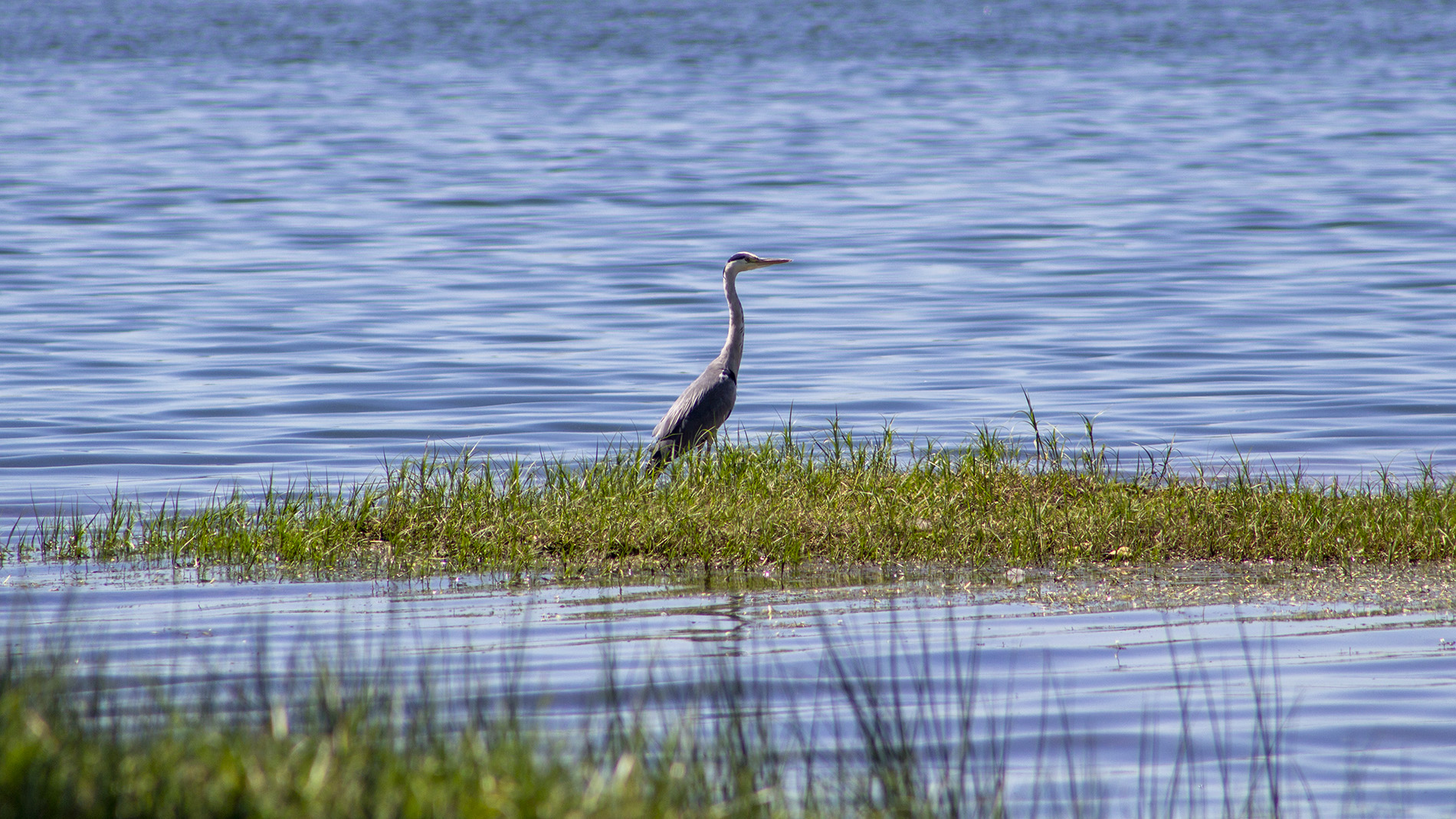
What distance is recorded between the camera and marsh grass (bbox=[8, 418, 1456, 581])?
8.69 meters

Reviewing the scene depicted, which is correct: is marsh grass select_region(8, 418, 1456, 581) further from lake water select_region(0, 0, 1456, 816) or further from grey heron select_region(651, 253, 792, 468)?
grey heron select_region(651, 253, 792, 468)

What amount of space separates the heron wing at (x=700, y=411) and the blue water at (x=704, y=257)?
1425 mm

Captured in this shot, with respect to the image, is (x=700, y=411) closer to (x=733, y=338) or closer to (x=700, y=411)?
(x=700, y=411)

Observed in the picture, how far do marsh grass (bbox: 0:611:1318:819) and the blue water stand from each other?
6226 millimetres

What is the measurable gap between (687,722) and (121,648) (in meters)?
3.22

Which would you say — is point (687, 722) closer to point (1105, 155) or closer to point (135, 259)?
point (135, 259)

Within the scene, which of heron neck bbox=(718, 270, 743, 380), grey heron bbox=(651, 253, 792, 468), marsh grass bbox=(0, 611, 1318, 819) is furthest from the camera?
heron neck bbox=(718, 270, 743, 380)

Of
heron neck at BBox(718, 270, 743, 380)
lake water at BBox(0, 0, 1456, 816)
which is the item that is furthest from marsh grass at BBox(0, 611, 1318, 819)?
heron neck at BBox(718, 270, 743, 380)

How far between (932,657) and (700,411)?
4872 millimetres

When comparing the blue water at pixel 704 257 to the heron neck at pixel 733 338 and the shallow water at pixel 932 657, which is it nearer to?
the heron neck at pixel 733 338

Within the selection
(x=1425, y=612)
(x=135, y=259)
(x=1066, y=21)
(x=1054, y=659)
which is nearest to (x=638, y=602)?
(x=1054, y=659)

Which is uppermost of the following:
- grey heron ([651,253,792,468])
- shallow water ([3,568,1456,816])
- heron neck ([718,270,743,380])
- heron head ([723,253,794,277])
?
heron head ([723,253,794,277])

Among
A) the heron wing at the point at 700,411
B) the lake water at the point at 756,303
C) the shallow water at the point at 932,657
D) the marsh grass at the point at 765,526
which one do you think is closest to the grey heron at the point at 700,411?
the heron wing at the point at 700,411

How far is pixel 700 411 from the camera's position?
1161cm
